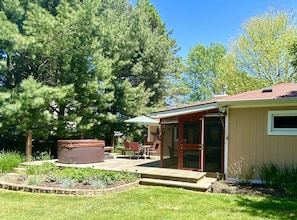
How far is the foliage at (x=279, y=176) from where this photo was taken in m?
7.48

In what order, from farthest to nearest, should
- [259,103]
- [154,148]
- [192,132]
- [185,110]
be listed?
[154,148] → [192,132] → [185,110] → [259,103]

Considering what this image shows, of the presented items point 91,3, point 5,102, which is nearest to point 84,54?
point 91,3

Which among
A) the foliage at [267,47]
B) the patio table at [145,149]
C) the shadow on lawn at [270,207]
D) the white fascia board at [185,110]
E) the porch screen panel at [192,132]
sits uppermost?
the foliage at [267,47]

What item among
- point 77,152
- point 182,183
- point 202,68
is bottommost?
point 182,183

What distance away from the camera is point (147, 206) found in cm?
586

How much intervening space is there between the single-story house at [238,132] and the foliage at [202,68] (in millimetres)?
29098

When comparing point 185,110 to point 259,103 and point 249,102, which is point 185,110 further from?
point 259,103

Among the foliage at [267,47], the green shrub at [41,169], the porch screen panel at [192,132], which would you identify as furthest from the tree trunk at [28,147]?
the foliage at [267,47]

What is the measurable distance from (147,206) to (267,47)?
891 inches

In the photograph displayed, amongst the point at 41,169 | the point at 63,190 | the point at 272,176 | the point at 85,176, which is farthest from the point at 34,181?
the point at 272,176

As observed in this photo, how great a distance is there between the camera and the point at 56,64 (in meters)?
14.0

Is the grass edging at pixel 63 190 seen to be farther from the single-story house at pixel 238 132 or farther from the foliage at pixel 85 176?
the single-story house at pixel 238 132

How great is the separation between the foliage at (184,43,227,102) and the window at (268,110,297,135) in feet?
98.0

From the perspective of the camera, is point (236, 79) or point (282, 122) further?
point (236, 79)
